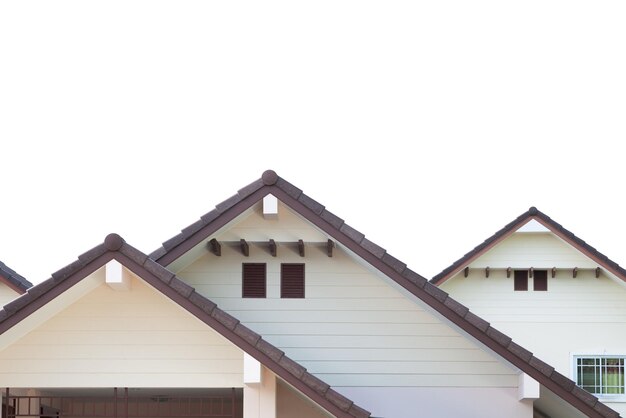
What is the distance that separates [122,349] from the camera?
1321 centimetres

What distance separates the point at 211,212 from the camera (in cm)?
1540

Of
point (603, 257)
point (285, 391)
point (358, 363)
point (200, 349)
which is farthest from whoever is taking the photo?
point (603, 257)

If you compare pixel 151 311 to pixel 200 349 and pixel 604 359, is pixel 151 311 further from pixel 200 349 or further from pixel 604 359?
pixel 604 359

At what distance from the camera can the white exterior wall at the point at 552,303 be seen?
85.6ft

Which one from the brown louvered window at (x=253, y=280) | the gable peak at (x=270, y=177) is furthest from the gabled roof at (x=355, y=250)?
the brown louvered window at (x=253, y=280)

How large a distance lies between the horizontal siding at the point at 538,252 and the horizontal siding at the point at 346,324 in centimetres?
1051

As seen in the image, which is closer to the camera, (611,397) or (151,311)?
(151,311)

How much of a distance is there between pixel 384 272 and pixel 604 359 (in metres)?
13.2

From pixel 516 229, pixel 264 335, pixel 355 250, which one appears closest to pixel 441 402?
pixel 355 250

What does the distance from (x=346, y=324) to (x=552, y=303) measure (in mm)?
11685

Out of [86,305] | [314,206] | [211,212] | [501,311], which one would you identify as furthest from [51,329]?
[501,311]

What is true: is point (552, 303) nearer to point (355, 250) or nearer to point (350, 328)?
point (350, 328)

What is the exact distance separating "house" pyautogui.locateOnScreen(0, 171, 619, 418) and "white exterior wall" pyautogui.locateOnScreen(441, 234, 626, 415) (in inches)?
366

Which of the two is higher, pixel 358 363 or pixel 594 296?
pixel 594 296
